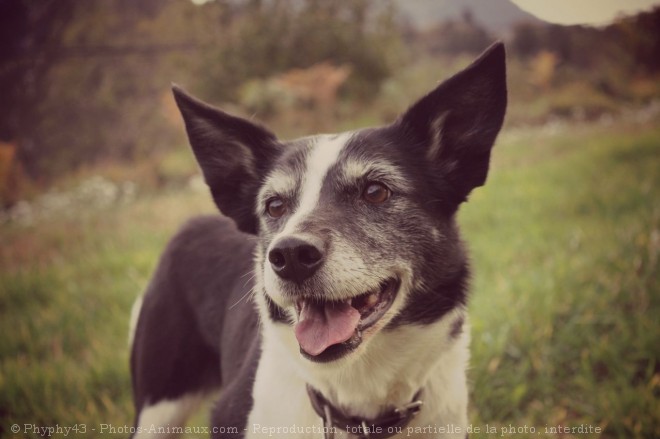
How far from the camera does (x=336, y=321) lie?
1772 mm

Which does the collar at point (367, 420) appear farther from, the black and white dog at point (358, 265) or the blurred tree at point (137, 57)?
the blurred tree at point (137, 57)

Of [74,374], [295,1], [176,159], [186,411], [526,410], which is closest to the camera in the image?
[186,411]

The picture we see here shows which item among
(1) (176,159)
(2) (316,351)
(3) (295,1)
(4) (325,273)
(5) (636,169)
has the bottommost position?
(1) (176,159)

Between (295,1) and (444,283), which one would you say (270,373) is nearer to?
(444,283)

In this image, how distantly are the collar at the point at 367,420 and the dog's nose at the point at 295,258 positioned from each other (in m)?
0.55

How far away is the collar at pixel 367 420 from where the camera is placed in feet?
6.00

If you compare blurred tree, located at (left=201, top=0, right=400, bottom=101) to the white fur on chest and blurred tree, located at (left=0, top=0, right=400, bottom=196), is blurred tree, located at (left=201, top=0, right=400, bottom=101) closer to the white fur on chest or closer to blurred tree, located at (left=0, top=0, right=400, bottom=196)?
blurred tree, located at (left=0, top=0, right=400, bottom=196)

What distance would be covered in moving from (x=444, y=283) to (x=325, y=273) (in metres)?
0.56

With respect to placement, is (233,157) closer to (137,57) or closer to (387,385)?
(387,385)

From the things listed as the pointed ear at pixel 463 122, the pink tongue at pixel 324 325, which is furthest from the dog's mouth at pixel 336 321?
the pointed ear at pixel 463 122

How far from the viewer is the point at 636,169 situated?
264 inches

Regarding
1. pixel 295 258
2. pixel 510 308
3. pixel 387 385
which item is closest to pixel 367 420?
pixel 387 385

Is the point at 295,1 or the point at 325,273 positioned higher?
the point at 295,1

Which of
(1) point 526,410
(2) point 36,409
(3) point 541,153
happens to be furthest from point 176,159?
(1) point 526,410
